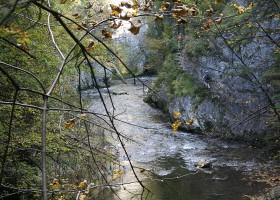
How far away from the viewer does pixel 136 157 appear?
11.4 m

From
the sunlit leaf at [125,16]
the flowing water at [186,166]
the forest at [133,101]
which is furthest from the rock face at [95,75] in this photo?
the flowing water at [186,166]

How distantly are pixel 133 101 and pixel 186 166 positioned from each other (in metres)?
9.45

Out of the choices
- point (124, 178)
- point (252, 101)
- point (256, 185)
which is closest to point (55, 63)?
point (124, 178)

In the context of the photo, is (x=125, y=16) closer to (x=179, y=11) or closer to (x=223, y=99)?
(x=179, y=11)

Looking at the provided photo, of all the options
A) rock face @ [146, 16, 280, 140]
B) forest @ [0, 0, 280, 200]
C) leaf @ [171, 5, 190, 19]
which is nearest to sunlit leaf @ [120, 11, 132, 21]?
forest @ [0, 0, 280, 200]

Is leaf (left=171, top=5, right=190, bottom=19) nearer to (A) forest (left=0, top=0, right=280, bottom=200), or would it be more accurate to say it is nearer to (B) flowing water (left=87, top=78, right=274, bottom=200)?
(A) forest (left=0, top=0, right=280, bottom=200)

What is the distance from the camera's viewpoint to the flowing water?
26.8ft

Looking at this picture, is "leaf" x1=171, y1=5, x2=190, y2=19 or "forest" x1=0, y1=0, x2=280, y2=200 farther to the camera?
"forest" x1=0, y1=0, x2=280, y2=200

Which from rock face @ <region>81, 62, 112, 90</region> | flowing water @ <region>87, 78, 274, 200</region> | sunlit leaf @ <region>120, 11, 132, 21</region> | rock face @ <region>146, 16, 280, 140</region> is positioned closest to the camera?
sunlit leaf @ <region>120, 11, 132, 21</region>

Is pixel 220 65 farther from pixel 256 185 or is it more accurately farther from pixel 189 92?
pixel 256 185

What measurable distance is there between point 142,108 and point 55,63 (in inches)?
479

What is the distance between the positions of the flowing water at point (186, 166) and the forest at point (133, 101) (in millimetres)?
46

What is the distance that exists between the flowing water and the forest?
0.05 meters

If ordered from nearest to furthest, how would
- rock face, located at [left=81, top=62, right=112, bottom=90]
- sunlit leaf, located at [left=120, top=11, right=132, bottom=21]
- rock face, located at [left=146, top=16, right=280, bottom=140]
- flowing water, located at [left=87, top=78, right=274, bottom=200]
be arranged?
sunlit leaf, located at [left=120, top=11, right=132, bottom=21] → rock face, located at [left=81, top=62, right=112, bottom=90] → flowing water, located at [left=87, top=78, right=274, bottom=200] → rock face, located at [left=146, top=16, right=280, bottom=140]
